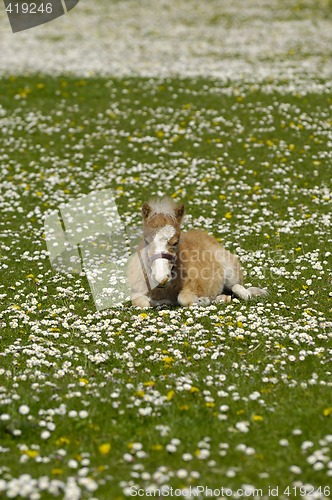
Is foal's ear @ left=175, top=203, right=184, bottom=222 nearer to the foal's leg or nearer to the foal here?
the foal

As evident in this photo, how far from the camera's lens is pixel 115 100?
1174 inches

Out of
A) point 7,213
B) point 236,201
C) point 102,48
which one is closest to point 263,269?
point 236,201

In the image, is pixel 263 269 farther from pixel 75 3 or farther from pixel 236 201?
pixel 75 3

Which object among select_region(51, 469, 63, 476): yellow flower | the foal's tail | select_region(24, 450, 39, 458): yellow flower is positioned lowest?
the foal's tail

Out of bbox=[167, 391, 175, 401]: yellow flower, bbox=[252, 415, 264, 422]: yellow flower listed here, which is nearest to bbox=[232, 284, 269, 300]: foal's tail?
bbox=[167, 391, 175, 401]: yellow flower

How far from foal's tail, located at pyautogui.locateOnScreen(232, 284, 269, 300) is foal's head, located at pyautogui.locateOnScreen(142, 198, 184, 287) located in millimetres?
1641

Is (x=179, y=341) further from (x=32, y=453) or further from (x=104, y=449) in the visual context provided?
(x=32, y=453)

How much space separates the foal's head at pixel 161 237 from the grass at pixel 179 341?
3.37ft

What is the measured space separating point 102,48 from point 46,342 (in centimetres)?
3247

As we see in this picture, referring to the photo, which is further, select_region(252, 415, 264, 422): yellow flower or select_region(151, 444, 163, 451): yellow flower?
select_region(252, 415, 264, 422): yellow flower

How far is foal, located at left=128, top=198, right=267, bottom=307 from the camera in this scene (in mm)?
11641

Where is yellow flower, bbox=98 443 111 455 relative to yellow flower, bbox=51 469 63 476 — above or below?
below

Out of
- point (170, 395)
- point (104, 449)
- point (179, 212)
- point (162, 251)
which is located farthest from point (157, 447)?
point (179, 212)

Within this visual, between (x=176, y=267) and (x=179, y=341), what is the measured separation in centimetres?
183
